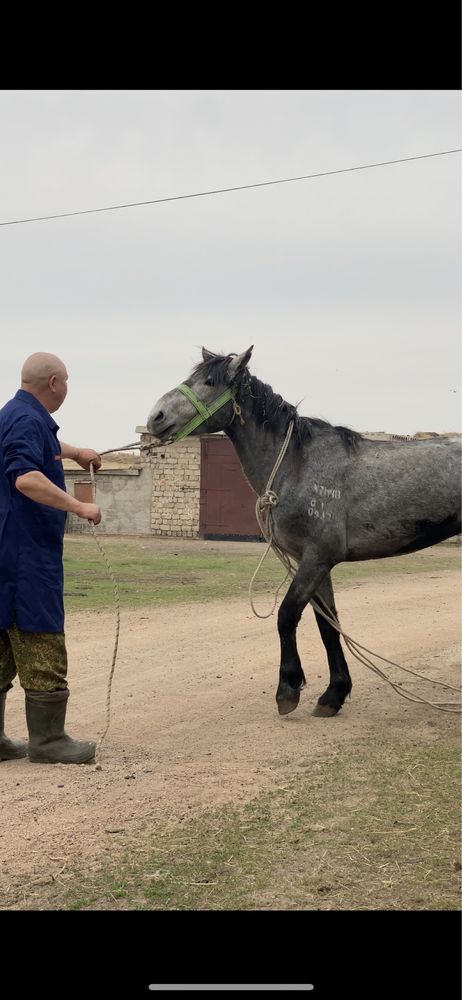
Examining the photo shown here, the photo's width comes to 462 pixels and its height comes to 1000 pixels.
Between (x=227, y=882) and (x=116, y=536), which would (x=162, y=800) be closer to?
(x=227, y=882)

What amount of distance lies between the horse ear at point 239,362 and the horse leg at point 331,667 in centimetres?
157

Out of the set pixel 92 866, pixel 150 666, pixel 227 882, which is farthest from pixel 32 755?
pixel 150 666

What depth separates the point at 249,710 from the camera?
716 cm

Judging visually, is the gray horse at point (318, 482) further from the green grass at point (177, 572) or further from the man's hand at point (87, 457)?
the green grass at point (177, 572)

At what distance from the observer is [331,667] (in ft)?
23.4

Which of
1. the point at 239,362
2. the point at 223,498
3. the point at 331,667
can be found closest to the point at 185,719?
the point at 331,667

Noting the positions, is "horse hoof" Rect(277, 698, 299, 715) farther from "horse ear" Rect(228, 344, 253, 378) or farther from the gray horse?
"horse ear" Rect(228, 344, 253, 378)

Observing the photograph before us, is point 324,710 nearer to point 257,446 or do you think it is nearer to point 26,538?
point 257,446

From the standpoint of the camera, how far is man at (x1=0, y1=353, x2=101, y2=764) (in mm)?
5359

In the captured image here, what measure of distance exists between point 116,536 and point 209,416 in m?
22.6

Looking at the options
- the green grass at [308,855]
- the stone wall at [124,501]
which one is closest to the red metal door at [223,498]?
the stone wall at [124,501]

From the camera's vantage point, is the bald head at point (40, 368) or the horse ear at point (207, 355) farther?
the horse ear at point (207, 355)

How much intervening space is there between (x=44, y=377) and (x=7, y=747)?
2.10 metres

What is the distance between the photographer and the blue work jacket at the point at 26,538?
537 centimetres
